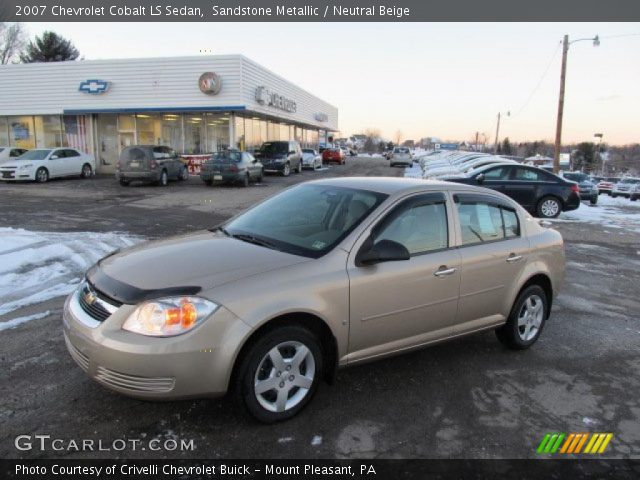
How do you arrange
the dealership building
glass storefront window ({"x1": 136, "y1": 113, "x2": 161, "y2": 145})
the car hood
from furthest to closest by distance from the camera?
glass storefront window ({"x1": 136, "y1": 113, "x2": 161, "y2": 145})
the dealership building
the car hood

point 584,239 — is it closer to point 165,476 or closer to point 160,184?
point 165,476

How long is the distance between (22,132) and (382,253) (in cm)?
3263

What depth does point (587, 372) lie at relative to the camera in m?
4.43

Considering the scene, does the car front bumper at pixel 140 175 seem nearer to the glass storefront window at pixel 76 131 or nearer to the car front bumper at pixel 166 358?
the glass storefront window at pixel 76 131

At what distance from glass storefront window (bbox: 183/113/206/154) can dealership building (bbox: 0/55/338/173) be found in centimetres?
5

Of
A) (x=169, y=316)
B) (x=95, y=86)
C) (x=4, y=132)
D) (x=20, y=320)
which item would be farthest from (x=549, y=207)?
(x=4, y=132)

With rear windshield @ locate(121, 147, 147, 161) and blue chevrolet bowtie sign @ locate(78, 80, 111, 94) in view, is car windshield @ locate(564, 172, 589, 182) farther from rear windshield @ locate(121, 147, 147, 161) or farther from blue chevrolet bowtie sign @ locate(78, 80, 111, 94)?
blue chevrolet bowtie sign @ locate(78, 80, 111, 94)

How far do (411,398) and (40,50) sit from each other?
63749mm

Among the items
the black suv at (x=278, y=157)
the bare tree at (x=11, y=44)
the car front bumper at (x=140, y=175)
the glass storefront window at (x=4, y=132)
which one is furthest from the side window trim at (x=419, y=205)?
the bare tree at (x=11, y=44)

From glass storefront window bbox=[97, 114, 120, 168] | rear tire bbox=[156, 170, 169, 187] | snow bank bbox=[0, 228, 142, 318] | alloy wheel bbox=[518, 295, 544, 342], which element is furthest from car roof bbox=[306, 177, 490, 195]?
glass storefront window bbox=[97, 114, 120, 168]

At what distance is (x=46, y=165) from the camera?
2197cm

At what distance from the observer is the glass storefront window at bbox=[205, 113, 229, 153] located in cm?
2806

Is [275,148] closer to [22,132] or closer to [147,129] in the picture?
[147,129]

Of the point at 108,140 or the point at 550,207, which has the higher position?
the point at 108,140
